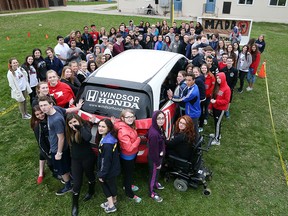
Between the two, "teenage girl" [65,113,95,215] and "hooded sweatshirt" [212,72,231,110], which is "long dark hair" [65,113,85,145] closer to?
"teenage girl" [65,113,95,215]

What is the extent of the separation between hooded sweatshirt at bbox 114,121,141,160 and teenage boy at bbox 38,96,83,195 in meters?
0.88

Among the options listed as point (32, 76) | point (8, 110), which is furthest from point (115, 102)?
point (8, 110)

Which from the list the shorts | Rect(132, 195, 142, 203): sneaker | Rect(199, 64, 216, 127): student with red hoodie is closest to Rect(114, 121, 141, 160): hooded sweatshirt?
Rect(132, 195, 142, 203): sneaker

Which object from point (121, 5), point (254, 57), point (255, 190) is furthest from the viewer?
point (121, 5)

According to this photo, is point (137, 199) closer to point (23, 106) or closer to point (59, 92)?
point (59, 92)

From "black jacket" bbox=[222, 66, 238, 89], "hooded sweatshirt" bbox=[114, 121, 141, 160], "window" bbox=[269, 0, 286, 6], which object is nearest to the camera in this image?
"hooded sweatshirt" bbox=[114, 121, 141, 160]

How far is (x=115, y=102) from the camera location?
4.47 metres

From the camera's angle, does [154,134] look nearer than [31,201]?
Yes

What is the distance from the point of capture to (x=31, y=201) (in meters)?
4.42

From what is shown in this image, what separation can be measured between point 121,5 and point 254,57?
1009 inches

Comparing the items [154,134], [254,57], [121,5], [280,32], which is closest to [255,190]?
[154,134]

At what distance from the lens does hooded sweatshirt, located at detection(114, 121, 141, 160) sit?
12.6 feet

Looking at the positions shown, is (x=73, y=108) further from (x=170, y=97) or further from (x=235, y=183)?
(x=235, y=183)

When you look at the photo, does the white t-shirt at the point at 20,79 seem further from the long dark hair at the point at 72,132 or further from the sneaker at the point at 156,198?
the sneaker at the point at 156,198
